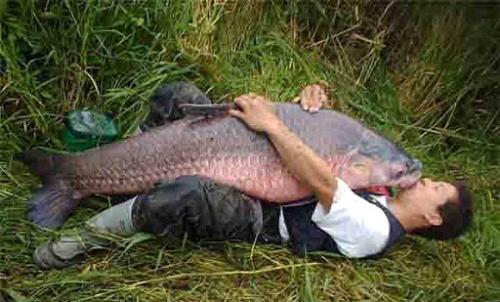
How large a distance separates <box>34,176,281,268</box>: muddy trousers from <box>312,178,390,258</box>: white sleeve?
256 millimetres

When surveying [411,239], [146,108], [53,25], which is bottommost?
[411,239]

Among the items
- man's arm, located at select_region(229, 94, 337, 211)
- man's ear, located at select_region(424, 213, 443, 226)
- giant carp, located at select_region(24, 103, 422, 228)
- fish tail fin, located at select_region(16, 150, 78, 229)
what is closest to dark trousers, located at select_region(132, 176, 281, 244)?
giant carp, located at select_region(24, 103, 422, 228)

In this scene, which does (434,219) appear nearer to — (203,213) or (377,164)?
(377,164)

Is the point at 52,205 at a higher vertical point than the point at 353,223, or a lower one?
lower

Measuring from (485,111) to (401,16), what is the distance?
0.69m

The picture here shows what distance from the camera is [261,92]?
466 cm

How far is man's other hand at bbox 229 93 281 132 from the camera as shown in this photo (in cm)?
357

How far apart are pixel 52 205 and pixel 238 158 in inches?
29.7

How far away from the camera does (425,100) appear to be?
5117 millimetres

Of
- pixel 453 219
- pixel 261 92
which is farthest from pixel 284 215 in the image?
pixel 261 92

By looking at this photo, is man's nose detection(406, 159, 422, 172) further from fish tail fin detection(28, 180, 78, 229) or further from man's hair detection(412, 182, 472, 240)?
fish tail fin detection(28, 180, 78, 229)

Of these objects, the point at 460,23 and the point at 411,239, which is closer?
the point at 411,239

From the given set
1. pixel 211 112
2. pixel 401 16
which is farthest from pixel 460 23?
pixel 211 112

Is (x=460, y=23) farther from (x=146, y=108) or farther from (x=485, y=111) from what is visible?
(x=146, y=108)
